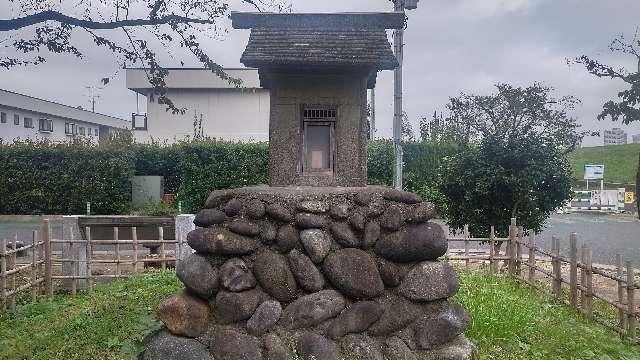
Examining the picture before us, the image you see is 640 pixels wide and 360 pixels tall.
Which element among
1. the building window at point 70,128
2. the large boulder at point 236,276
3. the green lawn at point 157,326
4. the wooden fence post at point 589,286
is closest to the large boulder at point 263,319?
the large boulder at point 236,276

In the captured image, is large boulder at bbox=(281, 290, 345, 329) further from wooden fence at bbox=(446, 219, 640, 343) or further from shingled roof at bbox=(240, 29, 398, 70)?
wooden fence at bbox=(446, 219, 640, 343)

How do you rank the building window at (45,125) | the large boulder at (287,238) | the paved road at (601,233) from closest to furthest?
the large boulder at (287,238)
the paved road at (601,233)
the building window at (45,125)

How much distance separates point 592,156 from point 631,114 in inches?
1638

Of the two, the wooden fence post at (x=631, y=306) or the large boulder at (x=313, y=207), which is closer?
the large boulder at (x=313, y=207)

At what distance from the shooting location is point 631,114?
53.6 feet

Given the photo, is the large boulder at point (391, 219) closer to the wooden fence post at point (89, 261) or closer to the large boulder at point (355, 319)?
the large boulder at point (355, 319)

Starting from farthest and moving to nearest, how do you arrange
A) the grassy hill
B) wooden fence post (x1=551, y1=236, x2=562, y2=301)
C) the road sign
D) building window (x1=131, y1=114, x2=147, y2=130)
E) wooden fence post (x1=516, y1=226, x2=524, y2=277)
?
the grassy hill < the road sign < building window (x1=131, y1=114, x2=147, y2=130) < wooden fence post (x1=516, y1=226, x2=524, y2=277) < wooden fence post (x1=551, y1=236, x2=562, y2=301)

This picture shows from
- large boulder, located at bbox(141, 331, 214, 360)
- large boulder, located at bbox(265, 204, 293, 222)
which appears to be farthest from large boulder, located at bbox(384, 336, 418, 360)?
large boulder, located at bbox(141, 331, 214, 360)

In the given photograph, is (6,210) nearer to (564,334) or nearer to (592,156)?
(564,334)

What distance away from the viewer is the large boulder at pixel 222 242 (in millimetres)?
5559

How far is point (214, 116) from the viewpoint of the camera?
29578mm

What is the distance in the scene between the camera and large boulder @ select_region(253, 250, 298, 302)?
555 centimetres

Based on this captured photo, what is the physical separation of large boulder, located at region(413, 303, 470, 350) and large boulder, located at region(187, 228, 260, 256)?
6.43ft

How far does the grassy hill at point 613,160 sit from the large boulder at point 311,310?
132 ft
